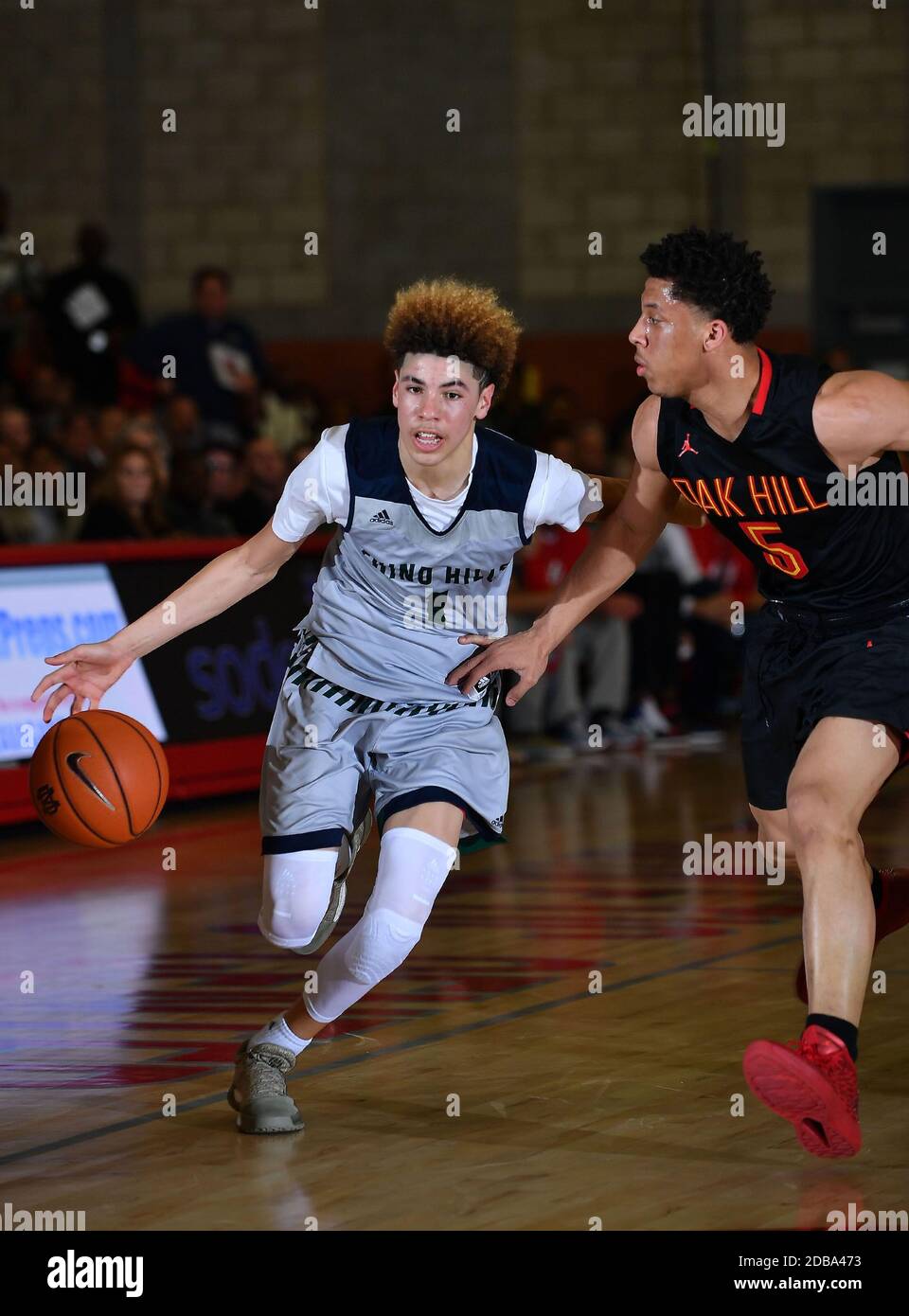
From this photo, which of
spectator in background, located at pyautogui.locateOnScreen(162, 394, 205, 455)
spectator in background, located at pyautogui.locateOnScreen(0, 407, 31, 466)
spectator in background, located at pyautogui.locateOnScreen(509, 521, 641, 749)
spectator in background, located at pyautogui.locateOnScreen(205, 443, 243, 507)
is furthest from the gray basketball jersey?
spectator in background, located at pyautogui.locateOnScreen(162, 394, 205, 455)

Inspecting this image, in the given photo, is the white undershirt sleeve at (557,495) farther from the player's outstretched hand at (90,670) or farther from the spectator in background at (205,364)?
the spectator in background at (205,364)

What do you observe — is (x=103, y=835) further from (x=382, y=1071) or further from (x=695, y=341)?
(x=695, y=341)

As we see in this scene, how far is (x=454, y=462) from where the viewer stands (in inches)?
201

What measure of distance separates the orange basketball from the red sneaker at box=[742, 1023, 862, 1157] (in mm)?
1836

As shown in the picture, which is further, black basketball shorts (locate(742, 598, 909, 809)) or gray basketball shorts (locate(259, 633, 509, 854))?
gray basketball shorts (locate(259, 633, 509, 854))

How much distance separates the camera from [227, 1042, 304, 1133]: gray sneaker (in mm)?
4906

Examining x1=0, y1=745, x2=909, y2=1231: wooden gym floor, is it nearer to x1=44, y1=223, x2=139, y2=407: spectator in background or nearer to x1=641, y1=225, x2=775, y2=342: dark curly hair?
x1=641, y1=225, x2=775, y2=342: dark curly hair

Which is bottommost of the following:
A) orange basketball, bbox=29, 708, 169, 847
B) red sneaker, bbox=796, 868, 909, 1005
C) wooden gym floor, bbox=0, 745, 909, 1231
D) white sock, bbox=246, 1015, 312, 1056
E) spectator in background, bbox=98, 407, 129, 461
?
wooden gym floor, bbox=0, 745, 909, 1231

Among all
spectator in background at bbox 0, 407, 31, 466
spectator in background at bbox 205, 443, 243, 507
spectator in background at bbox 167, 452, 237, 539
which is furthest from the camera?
spectator in background at bbox 205, 443, 243, 507

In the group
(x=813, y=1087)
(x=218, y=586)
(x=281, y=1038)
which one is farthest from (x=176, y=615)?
(x=813, y=1087)

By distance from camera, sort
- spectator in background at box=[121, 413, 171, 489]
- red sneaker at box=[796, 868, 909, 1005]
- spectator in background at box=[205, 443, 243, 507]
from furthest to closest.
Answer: spectator in background at box=[205, 443, 243, 507] < spectator in background at box=[121, 413, 171, 489] < red sneaker at box=[796, 868, 909, 1005]

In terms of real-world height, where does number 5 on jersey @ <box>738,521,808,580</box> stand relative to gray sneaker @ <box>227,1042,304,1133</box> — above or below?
above

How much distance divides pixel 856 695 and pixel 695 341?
0.90 m
